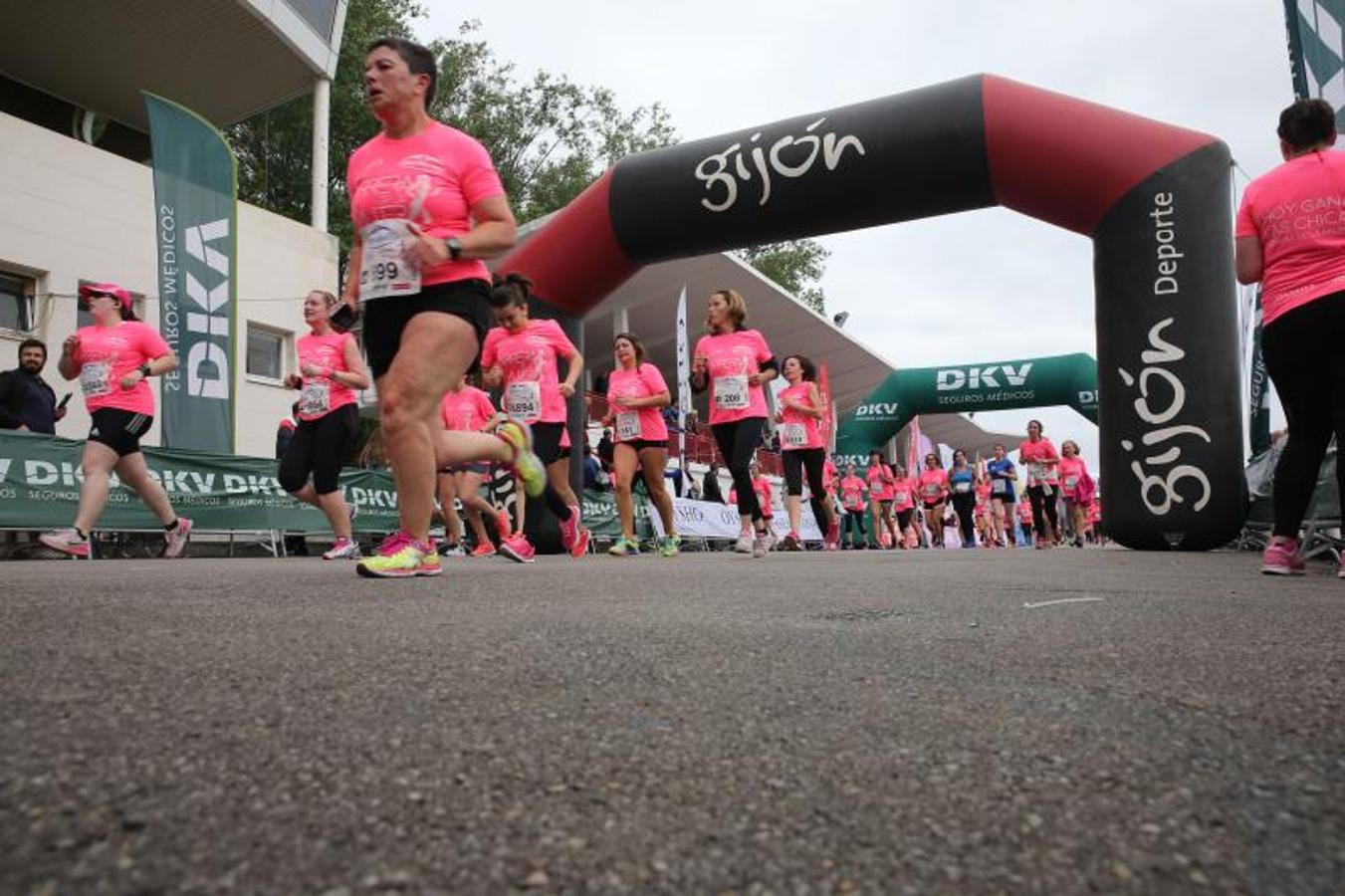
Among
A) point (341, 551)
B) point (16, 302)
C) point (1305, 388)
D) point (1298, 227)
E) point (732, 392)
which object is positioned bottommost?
point (341, 551)

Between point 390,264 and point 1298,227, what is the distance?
11.6 ft

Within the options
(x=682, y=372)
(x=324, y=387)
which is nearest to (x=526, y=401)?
(x=324, y=387)

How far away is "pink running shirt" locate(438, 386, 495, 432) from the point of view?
696cm

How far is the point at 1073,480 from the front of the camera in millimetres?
14859

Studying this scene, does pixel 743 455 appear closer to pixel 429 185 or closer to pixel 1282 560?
pixel 1282 560

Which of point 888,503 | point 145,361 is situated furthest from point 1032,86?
point 888,503

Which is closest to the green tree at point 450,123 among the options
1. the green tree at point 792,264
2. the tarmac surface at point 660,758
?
the green tree at point 792,264

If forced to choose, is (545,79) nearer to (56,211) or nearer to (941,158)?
(56,211)

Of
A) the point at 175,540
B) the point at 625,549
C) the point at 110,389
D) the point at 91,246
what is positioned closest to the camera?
the point at 110,389

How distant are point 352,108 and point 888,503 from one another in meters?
17.4

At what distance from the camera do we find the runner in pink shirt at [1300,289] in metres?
3.60

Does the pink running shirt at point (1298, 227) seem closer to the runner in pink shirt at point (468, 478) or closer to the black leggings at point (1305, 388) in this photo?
the black leggings at point (1305, 388)

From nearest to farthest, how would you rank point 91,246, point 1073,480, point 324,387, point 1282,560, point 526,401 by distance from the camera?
point 1282,560
point 324,387
point 526,401
point 91,246
point 1073,480

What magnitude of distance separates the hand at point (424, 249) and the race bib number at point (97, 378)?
3381mm
